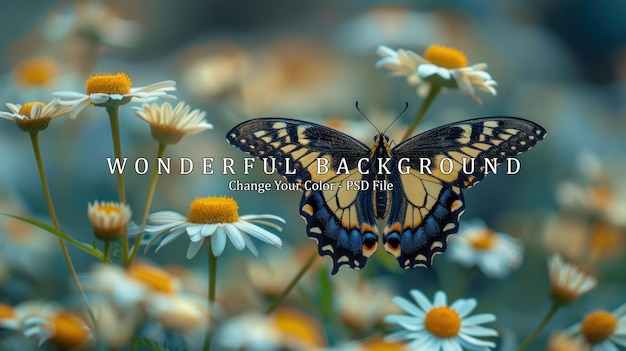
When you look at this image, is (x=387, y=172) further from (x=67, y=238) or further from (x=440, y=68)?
(x=67, y=238)

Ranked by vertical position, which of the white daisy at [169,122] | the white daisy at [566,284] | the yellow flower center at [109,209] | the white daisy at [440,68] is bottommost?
the white daisy at [566,284]

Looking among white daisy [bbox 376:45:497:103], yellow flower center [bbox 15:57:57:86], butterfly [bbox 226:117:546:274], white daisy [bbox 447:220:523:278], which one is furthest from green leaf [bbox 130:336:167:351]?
yellow flower center [bbox 15:57:57:86]

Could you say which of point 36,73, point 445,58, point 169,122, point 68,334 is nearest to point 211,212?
point 169,122

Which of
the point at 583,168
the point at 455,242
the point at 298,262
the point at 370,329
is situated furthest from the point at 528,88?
the point at 370,329

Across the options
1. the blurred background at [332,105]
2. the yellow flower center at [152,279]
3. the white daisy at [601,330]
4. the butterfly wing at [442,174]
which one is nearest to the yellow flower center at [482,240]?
the blurred background at [332,105]

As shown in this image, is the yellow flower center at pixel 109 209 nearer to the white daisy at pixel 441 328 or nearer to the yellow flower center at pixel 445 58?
the white daisy at pixel 441 328

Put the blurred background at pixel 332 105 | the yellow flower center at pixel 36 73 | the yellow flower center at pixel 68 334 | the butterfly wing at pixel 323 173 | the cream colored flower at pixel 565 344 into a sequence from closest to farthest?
the yellow flower center at pixel 68 334
the cream colored flower at pixel 565 344
the butterfly wing at pixel 323 173
the blurred background at pixel 332 105
the yellow flower center at pixel 36 73

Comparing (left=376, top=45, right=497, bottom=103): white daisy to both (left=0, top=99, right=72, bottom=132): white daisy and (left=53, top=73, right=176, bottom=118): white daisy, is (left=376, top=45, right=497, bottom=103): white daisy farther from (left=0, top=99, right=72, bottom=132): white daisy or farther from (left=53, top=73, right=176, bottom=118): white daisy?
(left=0, top=99, right=72, bottom=132): white daisy
